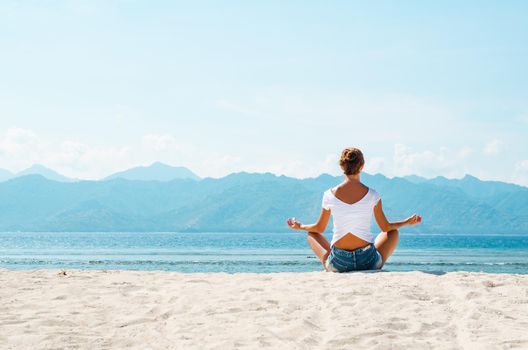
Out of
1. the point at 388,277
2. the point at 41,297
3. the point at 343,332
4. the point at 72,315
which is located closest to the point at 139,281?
the point at 41,297

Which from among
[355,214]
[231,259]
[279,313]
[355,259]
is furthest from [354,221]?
[231,259]

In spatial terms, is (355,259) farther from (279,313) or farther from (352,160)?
(279,313)

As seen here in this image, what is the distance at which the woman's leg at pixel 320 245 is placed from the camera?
881cm

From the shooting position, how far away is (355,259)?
27.9 ft

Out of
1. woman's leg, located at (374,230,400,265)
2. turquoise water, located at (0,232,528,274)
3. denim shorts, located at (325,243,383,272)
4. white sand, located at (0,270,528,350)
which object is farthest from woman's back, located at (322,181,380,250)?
turquoise water, located at (0,232,528,274)

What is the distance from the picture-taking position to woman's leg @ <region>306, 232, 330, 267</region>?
8.81 meters

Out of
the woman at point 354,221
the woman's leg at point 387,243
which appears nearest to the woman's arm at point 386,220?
the woman at point 354,221

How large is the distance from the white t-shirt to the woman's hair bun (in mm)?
371

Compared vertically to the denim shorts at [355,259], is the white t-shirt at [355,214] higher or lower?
higher

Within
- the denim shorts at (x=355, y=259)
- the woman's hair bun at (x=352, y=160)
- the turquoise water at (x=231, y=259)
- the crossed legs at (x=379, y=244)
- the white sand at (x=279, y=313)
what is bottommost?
the turquoise water at (x=231, y=259)

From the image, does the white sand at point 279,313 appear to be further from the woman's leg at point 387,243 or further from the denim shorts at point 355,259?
the woman's leg at point 387,243

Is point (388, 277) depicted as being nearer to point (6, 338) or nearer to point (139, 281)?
point (139, 281)

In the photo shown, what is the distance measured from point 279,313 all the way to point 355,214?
7.49 feet

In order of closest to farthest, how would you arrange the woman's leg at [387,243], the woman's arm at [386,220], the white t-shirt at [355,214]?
the white t-shirt at [355,214], the woman's arm at [386,220], the woman's leg at [387,243]
